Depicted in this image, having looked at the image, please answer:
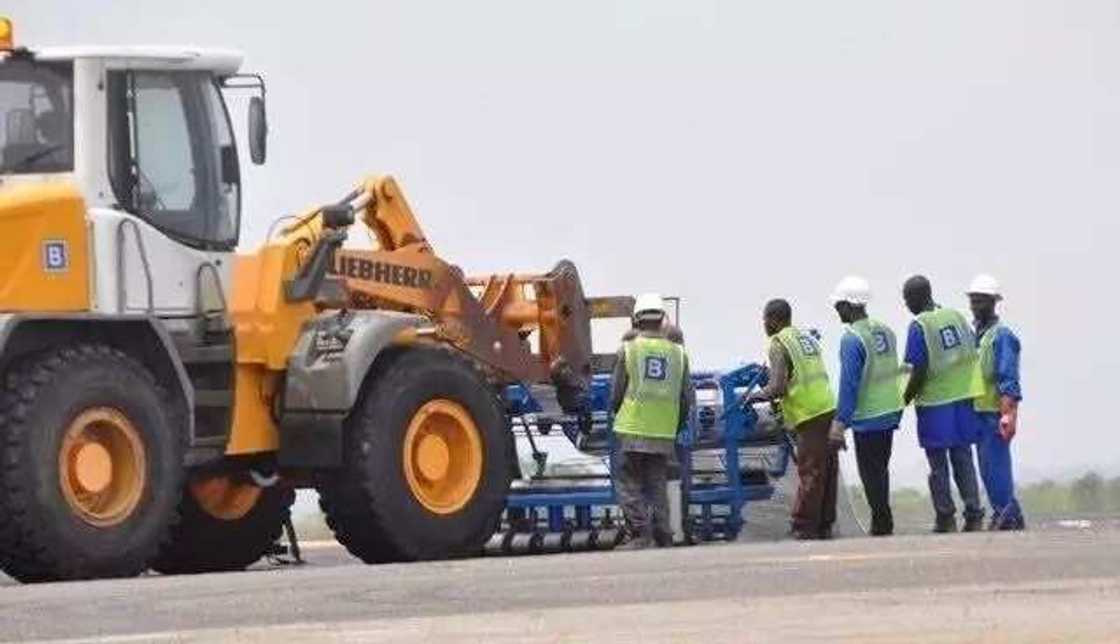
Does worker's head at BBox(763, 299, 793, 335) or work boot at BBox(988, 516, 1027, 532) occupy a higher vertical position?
worker's head at BBox(763, 299, 793, 335)

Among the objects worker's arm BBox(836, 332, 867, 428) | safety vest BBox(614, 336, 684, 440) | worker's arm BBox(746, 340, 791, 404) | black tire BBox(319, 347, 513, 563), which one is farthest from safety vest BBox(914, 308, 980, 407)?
black tire BBox(319, 347, 513, 563)

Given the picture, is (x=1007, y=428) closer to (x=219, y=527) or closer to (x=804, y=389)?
(x=804, y=389)

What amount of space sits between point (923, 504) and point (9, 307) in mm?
20965

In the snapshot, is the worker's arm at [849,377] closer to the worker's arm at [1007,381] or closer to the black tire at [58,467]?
the worker's arm at [1007,381]

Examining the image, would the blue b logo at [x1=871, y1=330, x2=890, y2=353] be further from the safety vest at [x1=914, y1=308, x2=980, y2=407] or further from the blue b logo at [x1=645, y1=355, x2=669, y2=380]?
the blue b logo at [x1=645, y1=355, x2=669, y2=380]

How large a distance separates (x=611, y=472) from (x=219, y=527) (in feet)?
11.5

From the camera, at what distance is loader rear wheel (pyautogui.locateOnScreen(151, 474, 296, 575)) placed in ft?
65.2

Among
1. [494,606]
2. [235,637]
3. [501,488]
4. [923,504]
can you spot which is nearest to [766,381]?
[501,488]

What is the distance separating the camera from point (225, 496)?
2000 centimetres

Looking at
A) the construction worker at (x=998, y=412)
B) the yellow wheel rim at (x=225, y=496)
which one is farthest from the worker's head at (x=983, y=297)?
the yellow wheel rim at (x=225, y=496)

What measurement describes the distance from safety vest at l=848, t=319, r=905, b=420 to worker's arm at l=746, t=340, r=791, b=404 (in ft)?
1.68

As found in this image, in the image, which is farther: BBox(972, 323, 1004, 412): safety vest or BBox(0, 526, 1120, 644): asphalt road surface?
BBox(972, 323, 1004, 412): safety vest

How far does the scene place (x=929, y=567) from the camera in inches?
611

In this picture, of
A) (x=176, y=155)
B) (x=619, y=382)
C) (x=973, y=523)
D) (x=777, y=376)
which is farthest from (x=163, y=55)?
(x=973, y=523)
